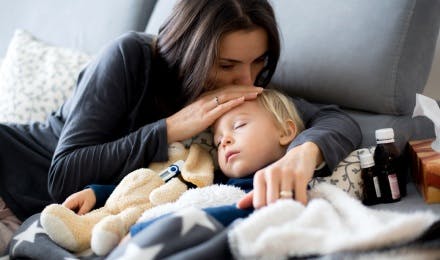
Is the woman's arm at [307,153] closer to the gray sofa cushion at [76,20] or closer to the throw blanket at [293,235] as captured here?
the throw blanket at [293,235]

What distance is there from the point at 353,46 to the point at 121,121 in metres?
0.63

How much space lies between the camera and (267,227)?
833mm

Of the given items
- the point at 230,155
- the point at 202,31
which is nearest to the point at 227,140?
the point at 230,155

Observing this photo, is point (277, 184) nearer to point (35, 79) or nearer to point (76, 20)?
point (35, 79)

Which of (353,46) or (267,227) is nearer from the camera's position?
(267,227)

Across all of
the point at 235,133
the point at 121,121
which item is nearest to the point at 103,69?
the point at 121,121

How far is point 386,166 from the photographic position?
1.17m

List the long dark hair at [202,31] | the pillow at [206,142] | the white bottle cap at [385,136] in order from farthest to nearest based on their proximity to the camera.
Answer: the pillow at [206,142] → the long dark hair at [202,31] → the white bottle cap at [385,136]

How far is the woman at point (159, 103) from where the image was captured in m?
1.27

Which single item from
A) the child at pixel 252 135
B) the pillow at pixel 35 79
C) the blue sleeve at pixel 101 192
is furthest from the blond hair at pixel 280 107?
the pillow at pixel 35 79

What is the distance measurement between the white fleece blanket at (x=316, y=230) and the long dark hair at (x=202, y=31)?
1.72ft

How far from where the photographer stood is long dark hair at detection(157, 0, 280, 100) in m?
1.27

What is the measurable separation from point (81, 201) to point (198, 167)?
0.93 feet

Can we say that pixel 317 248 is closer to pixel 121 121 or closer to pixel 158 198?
pixel 158 198
